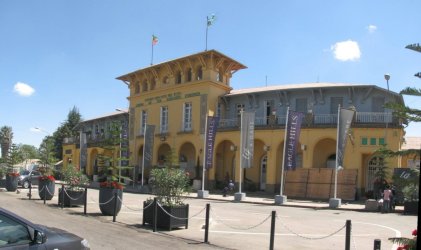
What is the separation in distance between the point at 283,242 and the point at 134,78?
1497 inches

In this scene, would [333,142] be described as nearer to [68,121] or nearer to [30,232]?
[30,232]

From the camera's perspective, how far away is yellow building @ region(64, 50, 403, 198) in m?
30.6

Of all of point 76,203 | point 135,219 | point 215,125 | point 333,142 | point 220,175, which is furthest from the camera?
point 220,175

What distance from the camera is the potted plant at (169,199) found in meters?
12.4

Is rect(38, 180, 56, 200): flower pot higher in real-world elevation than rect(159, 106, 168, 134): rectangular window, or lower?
lower

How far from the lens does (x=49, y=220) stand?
1373 cm

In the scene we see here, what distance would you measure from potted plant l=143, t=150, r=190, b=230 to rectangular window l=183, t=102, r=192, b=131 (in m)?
Answer: 27.3

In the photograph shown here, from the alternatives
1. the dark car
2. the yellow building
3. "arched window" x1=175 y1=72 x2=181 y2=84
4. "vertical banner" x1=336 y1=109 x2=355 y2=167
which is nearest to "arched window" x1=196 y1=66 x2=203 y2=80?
the yellow building

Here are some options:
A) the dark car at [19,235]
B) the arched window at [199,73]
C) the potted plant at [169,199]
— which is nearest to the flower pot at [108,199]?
the potted plant at [169,199]

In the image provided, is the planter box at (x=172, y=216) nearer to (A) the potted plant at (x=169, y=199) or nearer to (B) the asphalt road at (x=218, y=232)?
(A) the potted plant at (x=169, y=199)


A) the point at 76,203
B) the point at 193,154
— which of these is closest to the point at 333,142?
the point at 193,154

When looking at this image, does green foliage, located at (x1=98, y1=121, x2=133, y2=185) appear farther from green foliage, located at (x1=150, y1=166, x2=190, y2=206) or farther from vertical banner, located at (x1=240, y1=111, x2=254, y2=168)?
vertical banner, located at (x1=240, y1=111, x2=254, y2=168)

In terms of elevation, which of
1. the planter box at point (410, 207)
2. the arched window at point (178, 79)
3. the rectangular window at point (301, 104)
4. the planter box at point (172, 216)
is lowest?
the planter box at point (410, 207)

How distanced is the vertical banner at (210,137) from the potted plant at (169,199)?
714 inches
